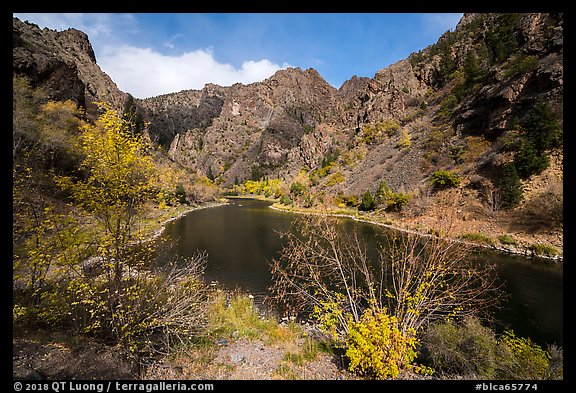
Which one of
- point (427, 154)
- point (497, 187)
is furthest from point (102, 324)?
point (427, 154)

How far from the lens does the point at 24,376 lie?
4.61m

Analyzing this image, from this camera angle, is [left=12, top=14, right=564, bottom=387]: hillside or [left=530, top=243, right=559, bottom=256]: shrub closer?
[left=12, top=14, right=564, bottom=387]: hillside

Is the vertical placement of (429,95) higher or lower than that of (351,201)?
higher

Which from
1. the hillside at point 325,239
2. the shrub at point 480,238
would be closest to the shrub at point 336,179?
the hillside at point 325,239

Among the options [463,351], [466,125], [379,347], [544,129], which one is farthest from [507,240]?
[466,125]

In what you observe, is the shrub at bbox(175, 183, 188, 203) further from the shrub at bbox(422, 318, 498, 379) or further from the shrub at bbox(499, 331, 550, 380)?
the shrub at bbox(499, 331, 550, 380)

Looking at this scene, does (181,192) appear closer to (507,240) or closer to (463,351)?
(507,240)

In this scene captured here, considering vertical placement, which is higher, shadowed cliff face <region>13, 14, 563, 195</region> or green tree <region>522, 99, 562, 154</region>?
shadowed cliff face <region>13, 14, 563, 195</region>

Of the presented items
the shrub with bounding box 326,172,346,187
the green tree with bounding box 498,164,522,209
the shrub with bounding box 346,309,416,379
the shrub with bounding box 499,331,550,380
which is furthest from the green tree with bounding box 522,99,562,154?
the shrub with bounding box 326,172,346,187

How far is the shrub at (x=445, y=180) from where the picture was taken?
32.2m

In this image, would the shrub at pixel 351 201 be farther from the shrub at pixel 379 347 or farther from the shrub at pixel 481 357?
the shrub at pixel 379 347

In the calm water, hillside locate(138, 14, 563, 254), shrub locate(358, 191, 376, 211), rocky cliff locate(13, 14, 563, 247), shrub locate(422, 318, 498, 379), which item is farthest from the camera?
shrub locate(358, 191, 376, 211)

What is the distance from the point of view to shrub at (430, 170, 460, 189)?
3217 cm

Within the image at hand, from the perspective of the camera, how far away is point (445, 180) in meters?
33.1
